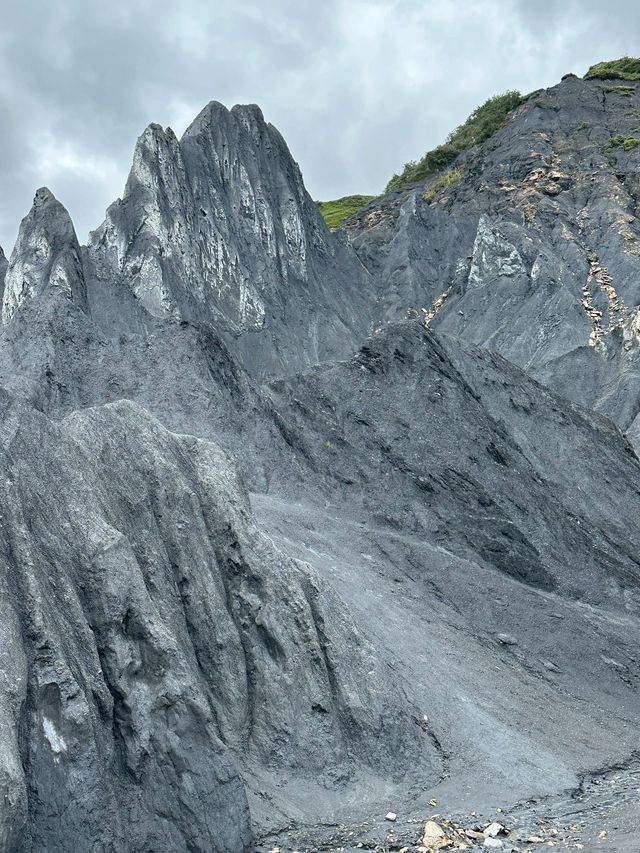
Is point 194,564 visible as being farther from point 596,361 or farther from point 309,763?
point 596,361

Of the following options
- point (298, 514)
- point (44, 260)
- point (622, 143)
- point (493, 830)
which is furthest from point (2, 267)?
point (622, 143)

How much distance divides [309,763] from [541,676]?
32.4ft

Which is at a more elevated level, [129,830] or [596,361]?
[596,361]

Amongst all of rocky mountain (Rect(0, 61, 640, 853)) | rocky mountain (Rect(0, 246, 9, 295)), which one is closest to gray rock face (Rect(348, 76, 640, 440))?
rocky mountain (Rect(0, 61, 640, 853))

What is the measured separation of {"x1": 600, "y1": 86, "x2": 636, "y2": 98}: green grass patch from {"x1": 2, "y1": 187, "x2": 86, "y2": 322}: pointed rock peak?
5623cm

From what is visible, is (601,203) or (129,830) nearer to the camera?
(129,830)

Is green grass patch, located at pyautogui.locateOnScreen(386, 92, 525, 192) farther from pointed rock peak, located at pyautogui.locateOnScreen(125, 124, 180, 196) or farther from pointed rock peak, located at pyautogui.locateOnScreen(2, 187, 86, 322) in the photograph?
pointed rock peak, located at pyautogui.locateOnScreen(2, 187, 86, 322)

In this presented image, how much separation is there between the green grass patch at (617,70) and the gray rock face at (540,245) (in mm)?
2246

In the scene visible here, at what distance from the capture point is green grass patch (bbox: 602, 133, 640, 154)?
6938 centimetres

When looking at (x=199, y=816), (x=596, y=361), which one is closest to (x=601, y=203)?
(x=596, y=361)

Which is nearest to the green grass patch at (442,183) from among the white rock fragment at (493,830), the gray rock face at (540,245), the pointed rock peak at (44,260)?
the gray rock face at (540,245)

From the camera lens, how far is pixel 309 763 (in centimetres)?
1569

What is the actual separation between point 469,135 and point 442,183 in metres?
10.1

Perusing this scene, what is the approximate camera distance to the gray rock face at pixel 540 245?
2042 inches
